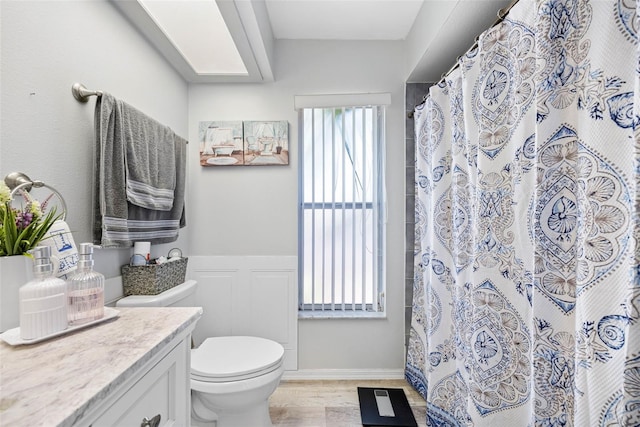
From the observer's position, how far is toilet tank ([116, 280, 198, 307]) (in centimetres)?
145

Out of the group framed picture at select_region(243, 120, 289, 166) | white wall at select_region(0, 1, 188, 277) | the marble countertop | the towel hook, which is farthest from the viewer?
framed picture at select_region(243, 120, 289, 166)

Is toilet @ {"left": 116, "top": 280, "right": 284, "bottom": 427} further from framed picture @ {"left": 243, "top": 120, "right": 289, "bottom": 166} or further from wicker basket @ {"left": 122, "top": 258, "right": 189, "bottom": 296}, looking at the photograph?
framed picture @ {"left": 243, "top": 120, "right": 289, "bottom": 166}

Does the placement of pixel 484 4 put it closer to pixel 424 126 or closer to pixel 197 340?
pixel 424 126

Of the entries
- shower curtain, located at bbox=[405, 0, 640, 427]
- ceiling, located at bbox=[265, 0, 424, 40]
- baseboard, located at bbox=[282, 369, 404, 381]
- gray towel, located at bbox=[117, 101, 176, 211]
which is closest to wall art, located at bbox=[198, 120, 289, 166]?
gray towel, located at bbox=[117, 101, 176, 211]

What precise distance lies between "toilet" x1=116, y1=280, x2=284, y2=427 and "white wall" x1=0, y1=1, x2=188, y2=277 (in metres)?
0.34

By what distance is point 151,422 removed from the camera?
2.39 ft

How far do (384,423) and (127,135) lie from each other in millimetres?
1875

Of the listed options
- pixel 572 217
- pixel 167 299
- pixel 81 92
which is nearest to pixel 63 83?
pixel 81 92

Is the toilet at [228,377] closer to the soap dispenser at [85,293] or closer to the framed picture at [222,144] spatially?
the soap dispenser at [85,293]

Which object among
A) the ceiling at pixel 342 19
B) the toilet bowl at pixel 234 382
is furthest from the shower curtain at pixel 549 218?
the toilet bowl at pixel 234 382

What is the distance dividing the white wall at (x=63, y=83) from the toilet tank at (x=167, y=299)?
0.48 ft

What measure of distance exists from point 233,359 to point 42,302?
1079mm

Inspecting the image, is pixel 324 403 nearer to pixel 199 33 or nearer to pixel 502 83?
pixel 502 83

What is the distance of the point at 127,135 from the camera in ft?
4.54
